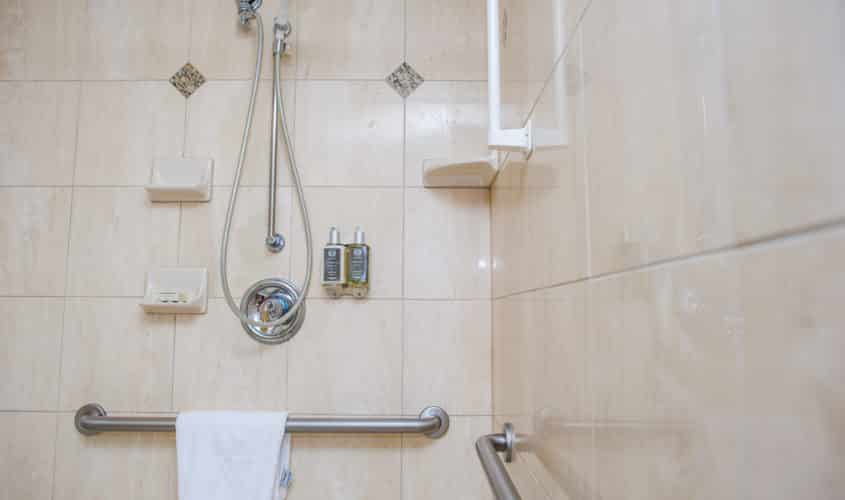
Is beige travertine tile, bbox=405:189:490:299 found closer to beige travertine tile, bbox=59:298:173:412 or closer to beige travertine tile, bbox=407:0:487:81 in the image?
beige travertine tile, bbox=407:0:487:81

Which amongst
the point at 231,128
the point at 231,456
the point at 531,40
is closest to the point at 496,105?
the point at 531,40

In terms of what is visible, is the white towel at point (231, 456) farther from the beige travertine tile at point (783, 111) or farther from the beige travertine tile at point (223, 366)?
the beige travertine tile at point (783, 111)

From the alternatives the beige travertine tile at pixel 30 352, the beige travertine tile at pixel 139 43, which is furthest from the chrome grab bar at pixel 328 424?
the beige travertine tile at pixel 139 43

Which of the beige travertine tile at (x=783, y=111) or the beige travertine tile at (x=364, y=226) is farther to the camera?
the beige travertine tile at (x=364, y=226)

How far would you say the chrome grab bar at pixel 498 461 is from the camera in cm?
66

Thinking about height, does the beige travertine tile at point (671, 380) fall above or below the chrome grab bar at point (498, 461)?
above

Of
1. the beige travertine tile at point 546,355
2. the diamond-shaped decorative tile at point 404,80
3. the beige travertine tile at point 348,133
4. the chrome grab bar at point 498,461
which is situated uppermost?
the diamond-shaped decorative tile at point 404,80

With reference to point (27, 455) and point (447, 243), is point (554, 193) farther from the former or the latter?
point (27, 455)

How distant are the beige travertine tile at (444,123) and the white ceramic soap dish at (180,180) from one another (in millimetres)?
560

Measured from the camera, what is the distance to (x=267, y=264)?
131cm

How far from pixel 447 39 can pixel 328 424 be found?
1101mm

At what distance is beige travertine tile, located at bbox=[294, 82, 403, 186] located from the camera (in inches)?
52.8

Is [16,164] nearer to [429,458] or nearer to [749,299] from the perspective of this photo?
[429,458]

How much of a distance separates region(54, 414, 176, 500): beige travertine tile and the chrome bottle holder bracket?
1.20 ft
